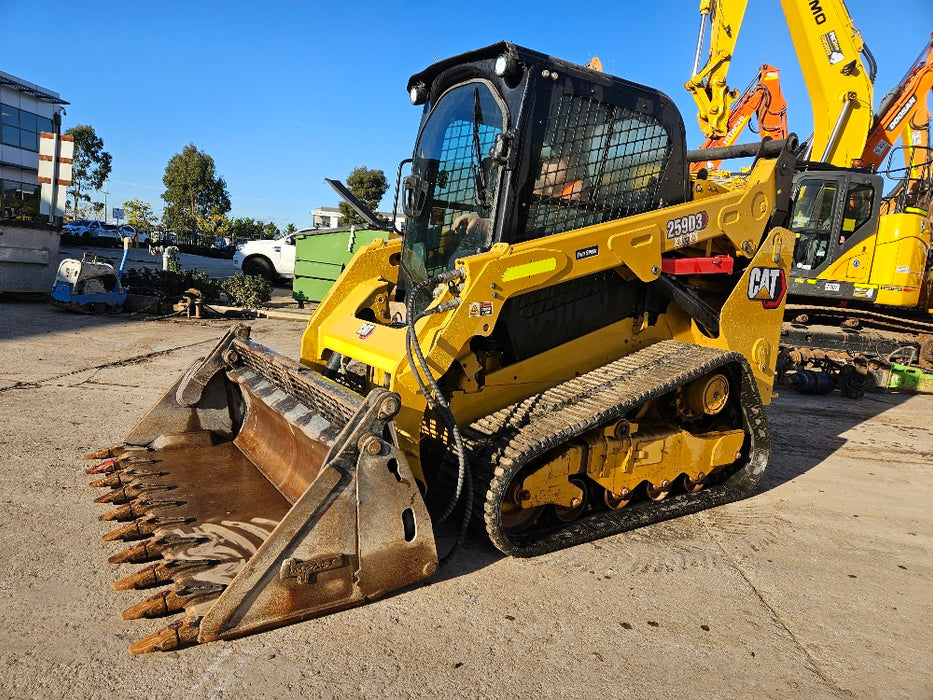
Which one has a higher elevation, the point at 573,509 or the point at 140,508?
the point at 573,509

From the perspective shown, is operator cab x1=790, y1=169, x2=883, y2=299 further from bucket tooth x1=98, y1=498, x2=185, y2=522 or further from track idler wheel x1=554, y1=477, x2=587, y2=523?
bucket tooth x1=98, y1=498, x2=185, y2=522

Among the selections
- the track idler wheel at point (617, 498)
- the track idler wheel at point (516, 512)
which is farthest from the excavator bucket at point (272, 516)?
the track idler wheel at point (617, 498)

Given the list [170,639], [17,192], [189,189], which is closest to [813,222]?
[170,639]

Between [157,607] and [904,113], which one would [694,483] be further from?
[904,113]

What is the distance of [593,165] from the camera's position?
4.16 m

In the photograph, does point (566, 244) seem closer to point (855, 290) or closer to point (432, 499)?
point (432, 499)

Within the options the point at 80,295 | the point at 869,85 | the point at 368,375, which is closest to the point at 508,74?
the point at 368,375

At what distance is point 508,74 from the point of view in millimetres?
3650

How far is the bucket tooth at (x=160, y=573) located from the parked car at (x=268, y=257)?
54.8 ft

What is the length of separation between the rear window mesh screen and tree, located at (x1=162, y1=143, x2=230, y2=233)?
49472 mm

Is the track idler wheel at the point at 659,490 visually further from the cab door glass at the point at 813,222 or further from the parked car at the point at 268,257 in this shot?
the parked car at the point at 268,257

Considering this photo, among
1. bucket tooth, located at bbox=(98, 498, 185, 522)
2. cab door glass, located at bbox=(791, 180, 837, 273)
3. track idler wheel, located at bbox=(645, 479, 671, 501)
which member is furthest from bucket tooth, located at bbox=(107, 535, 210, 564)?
cab door glass, located at bbox=(791, 180, 837, 273)

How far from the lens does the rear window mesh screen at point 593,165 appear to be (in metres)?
3.94

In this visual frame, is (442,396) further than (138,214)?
No
